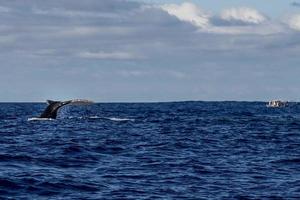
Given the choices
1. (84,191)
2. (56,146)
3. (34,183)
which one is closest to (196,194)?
(84,191)

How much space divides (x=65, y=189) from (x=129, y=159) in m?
9.19

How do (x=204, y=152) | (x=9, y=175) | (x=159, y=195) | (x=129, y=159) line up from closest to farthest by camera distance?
(x=159, y=195), (x=9, y=175), (x=129, y=159), (x=204, y=152)

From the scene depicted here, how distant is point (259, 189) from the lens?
2584 centimetres

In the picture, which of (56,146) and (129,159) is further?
(56,146)

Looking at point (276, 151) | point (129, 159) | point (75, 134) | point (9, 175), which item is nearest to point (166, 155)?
point (129, 159)

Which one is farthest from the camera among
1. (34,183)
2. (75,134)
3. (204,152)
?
(75,134)

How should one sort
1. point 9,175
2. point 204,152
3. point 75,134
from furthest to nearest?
point 75,134 → point 204,152 → point 9,175

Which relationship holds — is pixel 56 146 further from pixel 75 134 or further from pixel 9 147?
pixel 75 134

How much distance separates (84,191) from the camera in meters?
24.9

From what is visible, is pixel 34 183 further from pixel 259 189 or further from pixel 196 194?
pixel 259 189

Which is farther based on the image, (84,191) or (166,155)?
(166,155)

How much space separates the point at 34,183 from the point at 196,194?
5.78 m

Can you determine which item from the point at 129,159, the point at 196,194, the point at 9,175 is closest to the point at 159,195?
the point at 196,194

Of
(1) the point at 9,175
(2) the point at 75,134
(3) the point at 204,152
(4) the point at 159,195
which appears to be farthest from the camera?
(2) the point at 75,134
